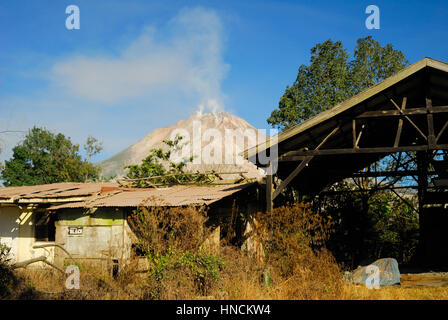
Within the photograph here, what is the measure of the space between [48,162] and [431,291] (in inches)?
1363

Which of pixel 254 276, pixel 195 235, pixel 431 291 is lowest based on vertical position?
pixel 431 291

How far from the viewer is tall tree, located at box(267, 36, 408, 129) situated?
27828 millimetres

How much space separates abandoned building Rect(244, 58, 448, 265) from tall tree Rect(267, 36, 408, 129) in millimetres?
12195

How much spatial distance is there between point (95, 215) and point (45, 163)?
25446 mm

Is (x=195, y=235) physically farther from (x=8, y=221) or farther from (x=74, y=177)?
(x=74, y=177)

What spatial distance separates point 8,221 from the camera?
658 inches

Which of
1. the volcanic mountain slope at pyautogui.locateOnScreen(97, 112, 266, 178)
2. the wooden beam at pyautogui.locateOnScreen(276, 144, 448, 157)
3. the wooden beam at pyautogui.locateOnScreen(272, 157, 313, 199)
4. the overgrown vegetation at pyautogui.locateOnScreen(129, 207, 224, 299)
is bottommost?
the overgrown vegetation at pyautogui.locateOnScreen(129, 207, 224, 299)

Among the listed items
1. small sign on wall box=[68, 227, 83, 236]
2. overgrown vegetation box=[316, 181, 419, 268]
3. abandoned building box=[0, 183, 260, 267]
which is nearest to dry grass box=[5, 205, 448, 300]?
abandoned building box=[0, 183, 260, 267]

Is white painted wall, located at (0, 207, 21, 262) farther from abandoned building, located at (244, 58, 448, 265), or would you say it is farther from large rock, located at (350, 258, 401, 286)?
large rock, located at (350, 258, 401, 286)

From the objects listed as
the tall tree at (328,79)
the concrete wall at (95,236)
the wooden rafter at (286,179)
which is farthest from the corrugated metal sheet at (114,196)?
the tall tree at (328,79)

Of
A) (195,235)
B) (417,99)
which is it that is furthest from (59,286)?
(417,99)

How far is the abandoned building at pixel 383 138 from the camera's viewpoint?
376 inches

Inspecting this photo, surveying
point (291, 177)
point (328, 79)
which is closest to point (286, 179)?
point (291, 177)

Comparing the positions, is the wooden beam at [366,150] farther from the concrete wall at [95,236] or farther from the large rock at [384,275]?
the concrete wall at [95,236]
